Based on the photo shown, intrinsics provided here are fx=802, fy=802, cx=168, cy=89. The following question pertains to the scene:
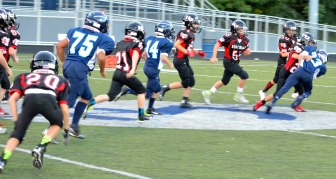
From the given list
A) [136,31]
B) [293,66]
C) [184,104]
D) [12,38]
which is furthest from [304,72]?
[12,38]

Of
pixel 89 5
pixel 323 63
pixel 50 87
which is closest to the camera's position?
pixel 50 87

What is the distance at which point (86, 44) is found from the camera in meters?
10.9

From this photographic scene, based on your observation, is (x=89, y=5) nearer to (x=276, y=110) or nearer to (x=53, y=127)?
(x=276, y=110)

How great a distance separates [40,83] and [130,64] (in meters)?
4.07

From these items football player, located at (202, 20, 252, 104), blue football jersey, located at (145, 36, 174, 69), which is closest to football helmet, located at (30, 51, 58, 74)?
blue football jersey, located at (145, 36, 174, 69)

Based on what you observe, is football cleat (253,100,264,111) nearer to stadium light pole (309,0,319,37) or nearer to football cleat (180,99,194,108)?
football cleat (180,99,194,108)

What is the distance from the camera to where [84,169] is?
28.5 feet

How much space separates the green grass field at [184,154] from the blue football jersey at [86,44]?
44.0 inches

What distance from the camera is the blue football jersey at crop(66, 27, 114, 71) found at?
10.9 meters

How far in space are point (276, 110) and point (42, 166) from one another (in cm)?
712

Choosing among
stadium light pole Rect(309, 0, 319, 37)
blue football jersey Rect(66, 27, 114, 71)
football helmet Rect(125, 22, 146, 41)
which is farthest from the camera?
stadium light pole Rect(309, 0, 319, 37)

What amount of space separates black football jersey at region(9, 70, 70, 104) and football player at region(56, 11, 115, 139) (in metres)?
2.27

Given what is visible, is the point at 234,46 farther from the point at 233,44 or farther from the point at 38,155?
→ the point at 38,155

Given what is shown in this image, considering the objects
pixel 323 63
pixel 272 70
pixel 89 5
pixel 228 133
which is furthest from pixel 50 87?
pixel 89 5
